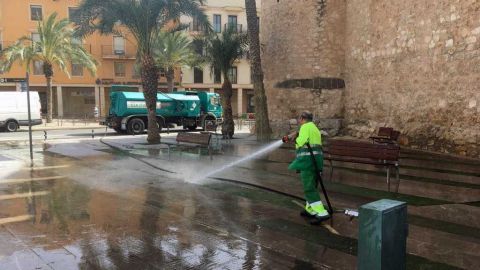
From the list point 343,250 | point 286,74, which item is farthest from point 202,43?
point 343,250

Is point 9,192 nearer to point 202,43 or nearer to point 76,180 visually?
point 76,180

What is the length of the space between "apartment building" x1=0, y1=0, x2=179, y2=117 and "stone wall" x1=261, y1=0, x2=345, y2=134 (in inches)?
1051

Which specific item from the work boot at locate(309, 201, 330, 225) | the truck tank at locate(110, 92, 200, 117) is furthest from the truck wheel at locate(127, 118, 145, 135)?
the work boot at locate(309, 201, 330, 225)

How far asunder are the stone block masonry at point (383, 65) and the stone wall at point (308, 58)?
0.04 metres

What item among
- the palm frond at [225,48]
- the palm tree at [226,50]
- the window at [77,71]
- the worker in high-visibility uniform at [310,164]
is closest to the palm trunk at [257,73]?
the palm tree at [226,50]

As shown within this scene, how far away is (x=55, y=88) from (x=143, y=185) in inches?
1541

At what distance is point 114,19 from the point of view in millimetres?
16047

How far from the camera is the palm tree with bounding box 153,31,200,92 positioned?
117 ft

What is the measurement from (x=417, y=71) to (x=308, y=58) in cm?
573

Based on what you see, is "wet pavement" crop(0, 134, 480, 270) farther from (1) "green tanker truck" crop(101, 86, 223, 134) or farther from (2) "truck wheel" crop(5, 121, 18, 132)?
(2) "truck wheel" crop(5, 121, 18, 132)

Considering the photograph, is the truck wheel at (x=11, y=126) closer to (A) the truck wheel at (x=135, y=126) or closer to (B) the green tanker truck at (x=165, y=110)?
(B) the green tanker truck at (x=165, y=110)

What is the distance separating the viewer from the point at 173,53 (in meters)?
36.0

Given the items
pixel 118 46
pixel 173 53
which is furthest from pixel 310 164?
pixel 118 46

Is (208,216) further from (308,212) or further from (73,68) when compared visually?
(73,68)
